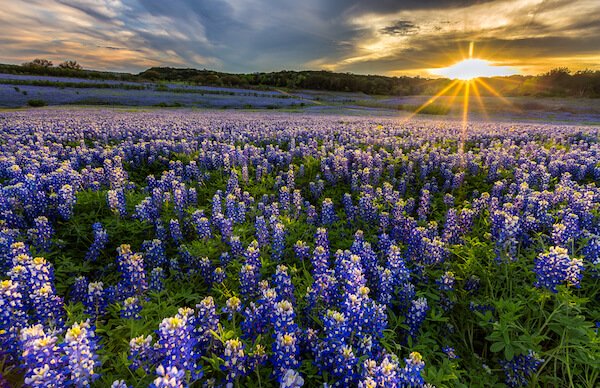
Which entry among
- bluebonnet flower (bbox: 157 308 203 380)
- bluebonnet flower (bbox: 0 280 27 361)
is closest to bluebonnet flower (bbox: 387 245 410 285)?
bluebonnet flower (bbox: 157 308 203 380)

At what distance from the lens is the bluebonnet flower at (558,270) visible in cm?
310

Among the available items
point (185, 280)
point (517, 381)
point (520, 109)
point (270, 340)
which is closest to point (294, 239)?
point (185, 280)

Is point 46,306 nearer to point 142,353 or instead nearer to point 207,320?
point 142,353

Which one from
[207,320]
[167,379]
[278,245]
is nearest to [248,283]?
[207,320]

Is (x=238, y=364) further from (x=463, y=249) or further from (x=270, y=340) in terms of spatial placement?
(x=463, y=249)

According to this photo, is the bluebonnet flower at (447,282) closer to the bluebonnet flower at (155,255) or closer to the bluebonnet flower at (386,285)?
the bluebonnet flower at (386,285)

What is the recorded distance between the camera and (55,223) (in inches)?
198

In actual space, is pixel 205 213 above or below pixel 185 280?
above

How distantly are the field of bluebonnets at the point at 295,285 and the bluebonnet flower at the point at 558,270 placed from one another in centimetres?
2

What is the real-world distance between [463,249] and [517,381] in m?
1.69

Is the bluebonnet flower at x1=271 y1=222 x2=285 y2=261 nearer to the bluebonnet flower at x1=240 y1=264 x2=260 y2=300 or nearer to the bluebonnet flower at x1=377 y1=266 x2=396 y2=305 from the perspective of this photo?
the bluebonnet flower at x1=240 y1=264 x2=260 y2=300

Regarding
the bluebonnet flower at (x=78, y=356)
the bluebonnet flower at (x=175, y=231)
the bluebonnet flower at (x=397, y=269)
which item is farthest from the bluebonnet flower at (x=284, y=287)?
the bluebonnet flower at (x=175, y=231)

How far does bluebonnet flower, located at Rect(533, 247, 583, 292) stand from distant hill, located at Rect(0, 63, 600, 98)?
68.2 metres

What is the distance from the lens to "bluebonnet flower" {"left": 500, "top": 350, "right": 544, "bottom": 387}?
2.99 metres
